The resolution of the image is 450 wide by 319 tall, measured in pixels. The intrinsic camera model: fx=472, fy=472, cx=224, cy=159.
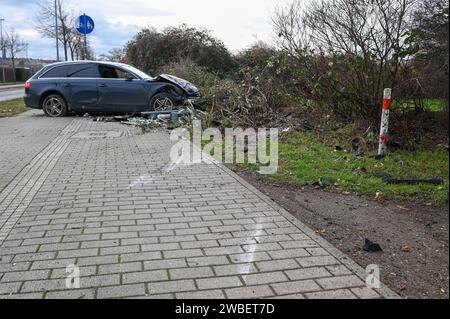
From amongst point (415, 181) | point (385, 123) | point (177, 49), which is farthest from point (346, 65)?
point (177, 49)

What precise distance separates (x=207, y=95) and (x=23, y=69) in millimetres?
65283

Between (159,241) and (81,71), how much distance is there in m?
11.8

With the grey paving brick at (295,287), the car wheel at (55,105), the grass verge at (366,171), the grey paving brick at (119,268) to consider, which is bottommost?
the grey paving brick at (119,268)

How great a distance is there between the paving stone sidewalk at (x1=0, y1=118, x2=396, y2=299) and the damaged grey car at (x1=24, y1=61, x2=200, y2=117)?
7193 millimetres

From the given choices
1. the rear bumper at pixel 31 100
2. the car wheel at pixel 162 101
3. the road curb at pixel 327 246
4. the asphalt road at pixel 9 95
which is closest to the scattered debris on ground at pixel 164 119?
the car wheel at pixel 162 101

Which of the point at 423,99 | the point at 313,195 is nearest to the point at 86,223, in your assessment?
the point at 313,195

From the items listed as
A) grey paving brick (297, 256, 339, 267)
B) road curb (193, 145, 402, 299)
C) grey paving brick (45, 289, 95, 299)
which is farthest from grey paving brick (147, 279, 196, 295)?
road curb (193, 145, 402, 299)

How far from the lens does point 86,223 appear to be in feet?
16.1

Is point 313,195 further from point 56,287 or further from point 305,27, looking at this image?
point 305,27

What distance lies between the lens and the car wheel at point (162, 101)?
46.6 ft

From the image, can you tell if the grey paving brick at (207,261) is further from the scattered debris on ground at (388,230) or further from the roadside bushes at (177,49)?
the roadside bushes at (177,49)

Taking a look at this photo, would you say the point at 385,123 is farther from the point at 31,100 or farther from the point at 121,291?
the point at 31,100
